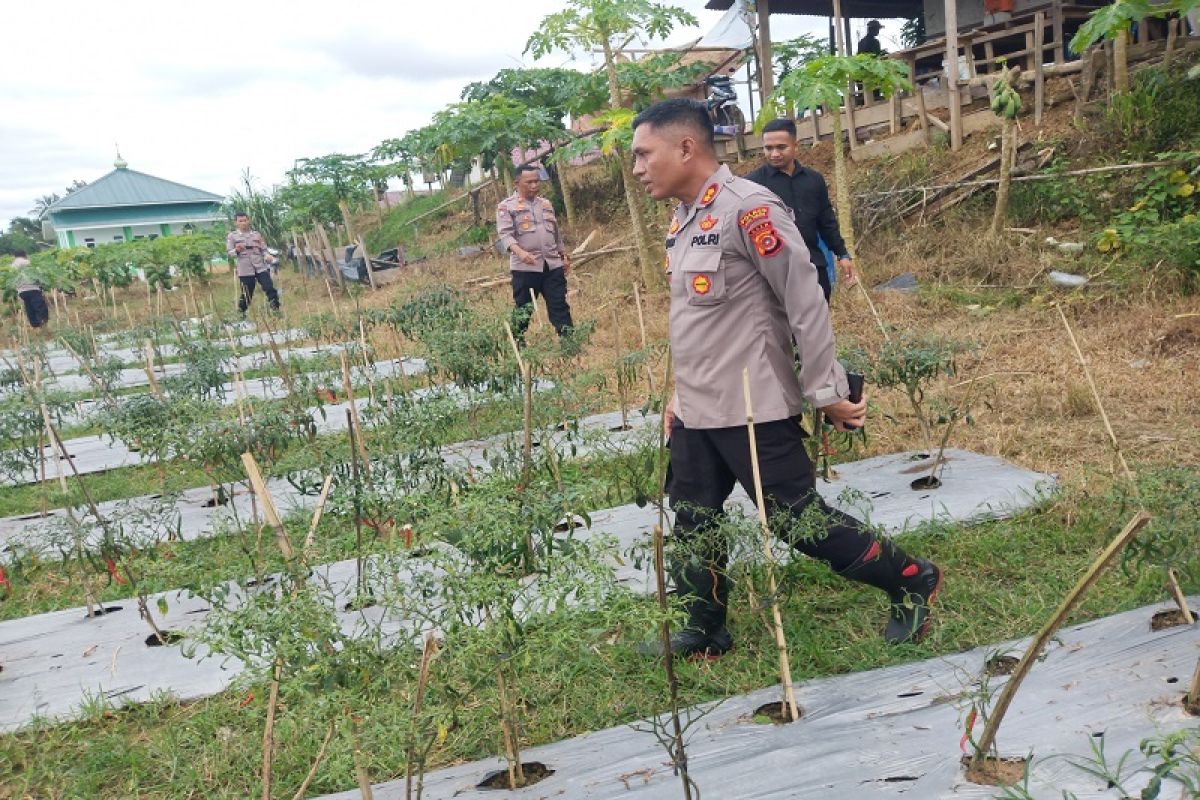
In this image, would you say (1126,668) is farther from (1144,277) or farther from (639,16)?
(639,16)

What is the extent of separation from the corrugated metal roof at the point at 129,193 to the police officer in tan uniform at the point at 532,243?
115ft

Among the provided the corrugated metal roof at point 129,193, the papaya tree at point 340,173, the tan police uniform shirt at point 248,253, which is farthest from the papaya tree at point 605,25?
the corrugated metal roof at point 129,193

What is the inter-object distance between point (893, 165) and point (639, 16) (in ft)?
12.0

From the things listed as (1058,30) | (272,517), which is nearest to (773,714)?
(272,517)

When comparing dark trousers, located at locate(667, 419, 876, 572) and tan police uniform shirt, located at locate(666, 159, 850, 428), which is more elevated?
tan police uniform shirt, located at locate(666, 159, 850, 428)

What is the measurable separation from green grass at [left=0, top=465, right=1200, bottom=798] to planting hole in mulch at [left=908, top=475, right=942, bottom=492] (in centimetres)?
67

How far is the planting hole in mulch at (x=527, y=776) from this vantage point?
224cm

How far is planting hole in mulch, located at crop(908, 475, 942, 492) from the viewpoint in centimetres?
390

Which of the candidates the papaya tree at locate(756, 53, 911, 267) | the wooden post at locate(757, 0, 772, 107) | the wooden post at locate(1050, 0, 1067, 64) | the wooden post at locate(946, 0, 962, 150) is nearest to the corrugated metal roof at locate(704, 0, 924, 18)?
the wooden post at locate(757, 0, 772, 107)

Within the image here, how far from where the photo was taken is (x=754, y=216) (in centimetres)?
239

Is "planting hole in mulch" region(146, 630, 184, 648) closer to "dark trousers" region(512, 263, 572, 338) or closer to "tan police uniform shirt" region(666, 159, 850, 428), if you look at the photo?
"tan police uniform shirt" region(666, 159, 850, 428)

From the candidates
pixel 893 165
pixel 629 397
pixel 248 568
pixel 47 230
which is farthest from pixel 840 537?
pixel 47 230

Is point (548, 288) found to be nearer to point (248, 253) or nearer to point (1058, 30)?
point (248, 253)

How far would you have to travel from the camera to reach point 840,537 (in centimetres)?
250
